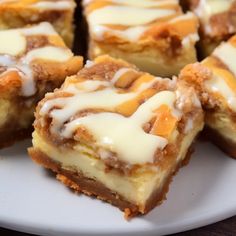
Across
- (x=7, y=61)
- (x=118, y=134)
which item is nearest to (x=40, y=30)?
(x=7, y=61)

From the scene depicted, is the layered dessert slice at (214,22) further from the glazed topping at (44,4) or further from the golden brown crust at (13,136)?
the golden brown crust at (13,136)

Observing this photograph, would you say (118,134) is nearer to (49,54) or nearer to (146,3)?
(49,54)

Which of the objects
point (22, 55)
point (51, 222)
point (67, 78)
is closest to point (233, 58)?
point (67, 78)

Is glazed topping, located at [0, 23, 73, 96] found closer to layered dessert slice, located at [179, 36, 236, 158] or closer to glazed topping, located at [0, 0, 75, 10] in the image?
glazed topping, located at [0, 0, 75, 10]

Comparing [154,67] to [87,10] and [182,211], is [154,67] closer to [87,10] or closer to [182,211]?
[87,10]

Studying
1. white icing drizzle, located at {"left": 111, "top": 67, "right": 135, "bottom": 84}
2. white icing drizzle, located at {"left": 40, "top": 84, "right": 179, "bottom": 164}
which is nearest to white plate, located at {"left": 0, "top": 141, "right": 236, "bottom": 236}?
white icing drizzle, located at {"left": 40, "top": 84, "right": 179, "bottom": 164}

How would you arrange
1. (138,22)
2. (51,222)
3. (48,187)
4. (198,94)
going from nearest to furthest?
(51,222) → (48,187) → (198,94) → (138,22)

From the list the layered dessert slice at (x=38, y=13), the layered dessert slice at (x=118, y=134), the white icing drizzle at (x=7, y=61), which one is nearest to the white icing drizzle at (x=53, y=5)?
the layered dessert slice at (x=38, y=13)

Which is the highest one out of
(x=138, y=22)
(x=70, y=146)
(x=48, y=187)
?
(x=138, y=22)
